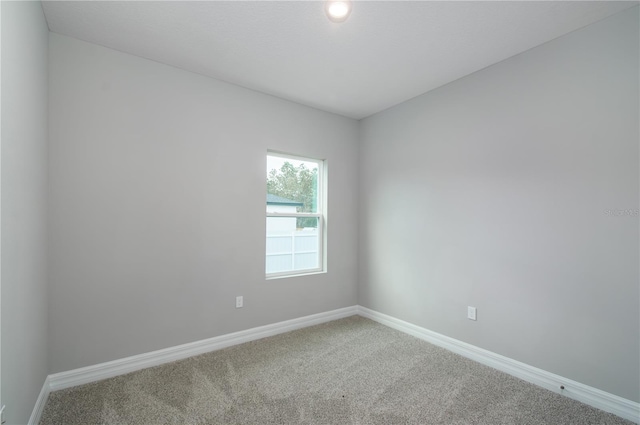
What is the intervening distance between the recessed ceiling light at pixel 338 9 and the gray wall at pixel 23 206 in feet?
5.20

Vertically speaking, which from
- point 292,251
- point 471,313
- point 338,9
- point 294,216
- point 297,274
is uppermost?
point 338,9

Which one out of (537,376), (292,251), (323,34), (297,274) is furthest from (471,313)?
(323,34)

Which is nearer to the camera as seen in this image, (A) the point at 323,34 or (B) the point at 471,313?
(A) the point at 323,34

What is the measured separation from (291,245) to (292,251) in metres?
0.07

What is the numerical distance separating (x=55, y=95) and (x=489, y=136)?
3465 millimetres

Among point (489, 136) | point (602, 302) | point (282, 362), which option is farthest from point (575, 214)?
point (282, 362)

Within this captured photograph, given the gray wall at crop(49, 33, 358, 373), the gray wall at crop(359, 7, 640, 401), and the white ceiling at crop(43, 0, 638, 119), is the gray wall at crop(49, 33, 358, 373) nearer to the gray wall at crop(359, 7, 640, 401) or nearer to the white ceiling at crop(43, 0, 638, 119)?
the white ceiling at crop(43, 0, 638, 119)

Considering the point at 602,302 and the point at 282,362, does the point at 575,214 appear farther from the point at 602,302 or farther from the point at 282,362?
the point at 282,362

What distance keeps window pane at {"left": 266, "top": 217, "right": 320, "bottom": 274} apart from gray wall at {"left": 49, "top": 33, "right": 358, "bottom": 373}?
0.17 m

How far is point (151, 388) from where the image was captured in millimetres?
2158

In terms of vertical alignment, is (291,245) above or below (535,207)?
below

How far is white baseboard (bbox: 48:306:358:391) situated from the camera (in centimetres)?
218

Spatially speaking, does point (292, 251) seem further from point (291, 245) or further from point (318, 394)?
point (318, 394)

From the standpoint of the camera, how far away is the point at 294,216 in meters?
3.50
